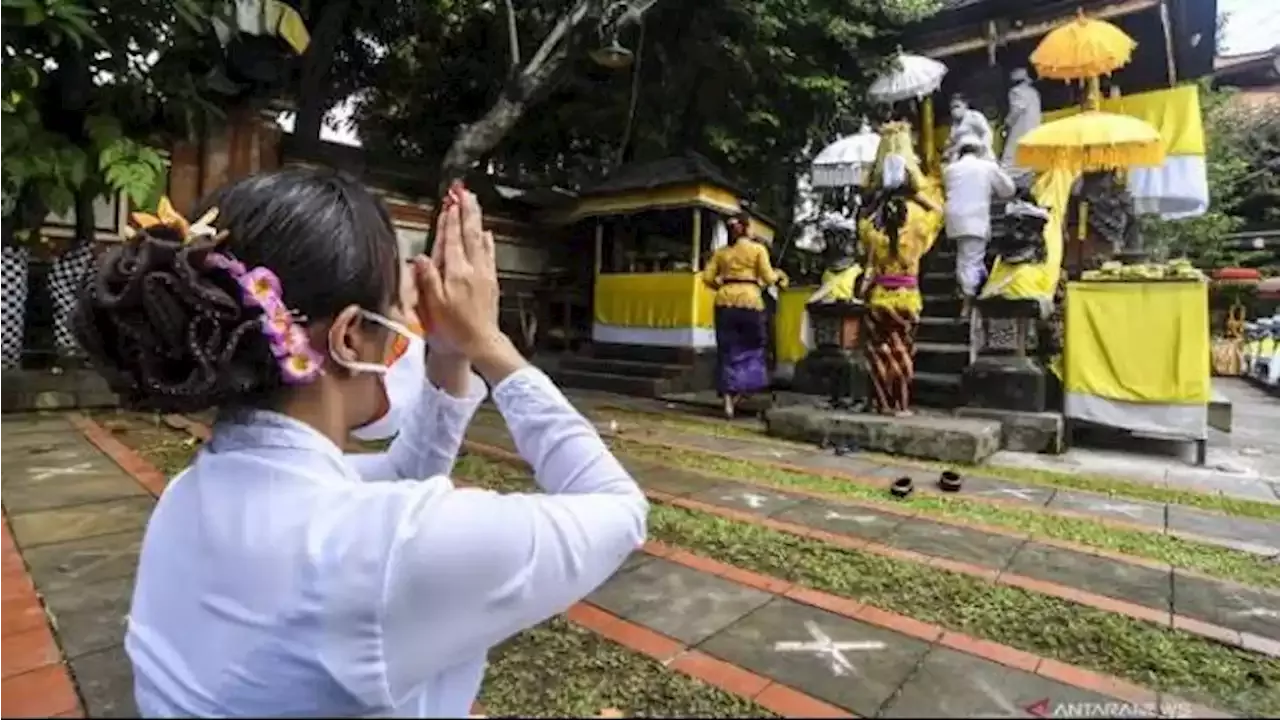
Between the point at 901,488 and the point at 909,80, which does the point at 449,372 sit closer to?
the point at 901,488

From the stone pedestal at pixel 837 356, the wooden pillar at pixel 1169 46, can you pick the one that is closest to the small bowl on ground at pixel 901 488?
the stone pedestal at pixel 837 356

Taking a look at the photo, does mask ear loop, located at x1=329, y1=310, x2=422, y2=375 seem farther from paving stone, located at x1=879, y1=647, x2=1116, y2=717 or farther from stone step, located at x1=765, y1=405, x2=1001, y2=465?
stone step, located at x1=765, y1=405, x2=1001, y2=465

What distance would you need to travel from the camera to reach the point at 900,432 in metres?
5.93

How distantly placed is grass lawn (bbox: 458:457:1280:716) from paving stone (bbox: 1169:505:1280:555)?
167 cm

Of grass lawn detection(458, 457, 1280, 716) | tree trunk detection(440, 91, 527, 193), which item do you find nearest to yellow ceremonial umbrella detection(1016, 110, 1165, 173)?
tree trunk detection(440, 91, 527, 193)

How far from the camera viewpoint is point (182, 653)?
0.95m

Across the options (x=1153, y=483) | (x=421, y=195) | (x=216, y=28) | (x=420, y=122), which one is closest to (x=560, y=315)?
(x=421, y=195)

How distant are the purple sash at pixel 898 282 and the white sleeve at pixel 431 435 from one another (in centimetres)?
568

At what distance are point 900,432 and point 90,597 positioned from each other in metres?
5.11

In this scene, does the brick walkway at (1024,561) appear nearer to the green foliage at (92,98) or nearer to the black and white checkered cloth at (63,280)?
the green foliage at (92,98)

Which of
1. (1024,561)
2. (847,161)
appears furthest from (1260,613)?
(847,161)

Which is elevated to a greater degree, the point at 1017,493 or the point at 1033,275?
the point at 1033,275

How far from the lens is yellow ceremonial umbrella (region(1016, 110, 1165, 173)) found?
24.6 ft

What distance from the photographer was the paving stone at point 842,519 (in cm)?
358
